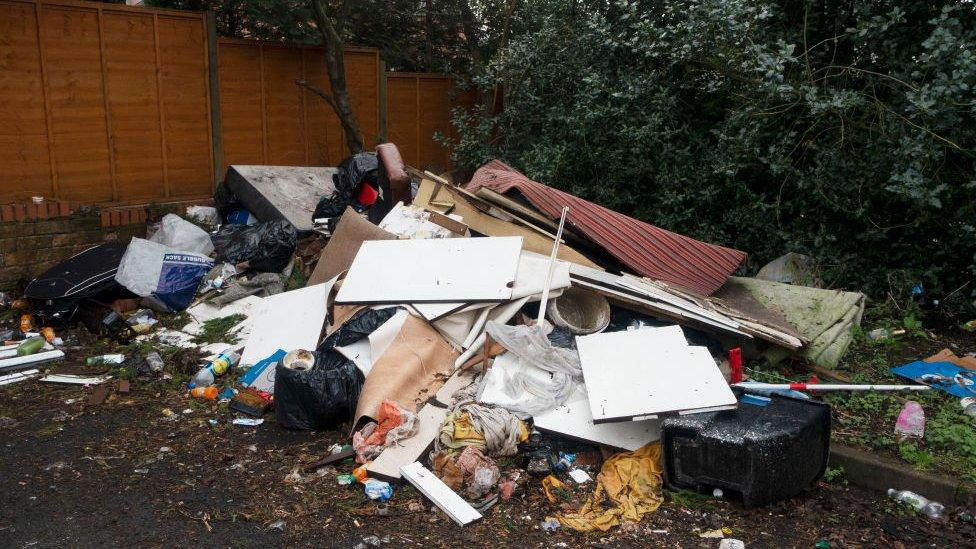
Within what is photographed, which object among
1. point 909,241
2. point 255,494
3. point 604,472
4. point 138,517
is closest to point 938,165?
point 909,241

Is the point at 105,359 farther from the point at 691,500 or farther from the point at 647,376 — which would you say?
the point at 691,500

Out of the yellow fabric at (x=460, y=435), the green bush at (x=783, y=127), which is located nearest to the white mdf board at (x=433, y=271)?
the yellow fabric at (x=460, y=435)

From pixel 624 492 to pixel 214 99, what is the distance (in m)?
6.76

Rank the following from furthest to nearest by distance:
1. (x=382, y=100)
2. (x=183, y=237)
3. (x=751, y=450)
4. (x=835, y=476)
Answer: (x=382, y=100), (x=183, y=237), (x=835, y=476), (x=751, y=450)

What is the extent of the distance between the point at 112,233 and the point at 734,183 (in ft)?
19.2

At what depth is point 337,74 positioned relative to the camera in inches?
349

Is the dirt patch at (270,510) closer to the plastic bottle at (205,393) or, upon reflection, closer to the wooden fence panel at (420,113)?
the plastic bottle at (205,393)

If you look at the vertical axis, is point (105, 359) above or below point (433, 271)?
below

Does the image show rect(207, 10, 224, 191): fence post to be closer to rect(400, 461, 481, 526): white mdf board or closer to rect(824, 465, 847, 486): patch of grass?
rect(400, 461, 481, 526): white mdf board

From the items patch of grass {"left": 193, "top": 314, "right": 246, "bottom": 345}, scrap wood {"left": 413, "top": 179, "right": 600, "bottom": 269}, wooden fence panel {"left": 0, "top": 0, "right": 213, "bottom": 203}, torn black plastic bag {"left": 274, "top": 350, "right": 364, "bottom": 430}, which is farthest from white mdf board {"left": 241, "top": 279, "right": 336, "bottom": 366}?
wooden fence panel {"left": 0, "top": 0, "right": 213, "bottom": 203}

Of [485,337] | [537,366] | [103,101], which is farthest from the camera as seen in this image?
[103,101]

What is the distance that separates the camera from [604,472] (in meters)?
3.56

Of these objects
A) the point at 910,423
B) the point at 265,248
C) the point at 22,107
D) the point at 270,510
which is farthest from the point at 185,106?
the point at 910,423

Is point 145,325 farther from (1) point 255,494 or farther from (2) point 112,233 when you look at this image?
(1) point 255,494
